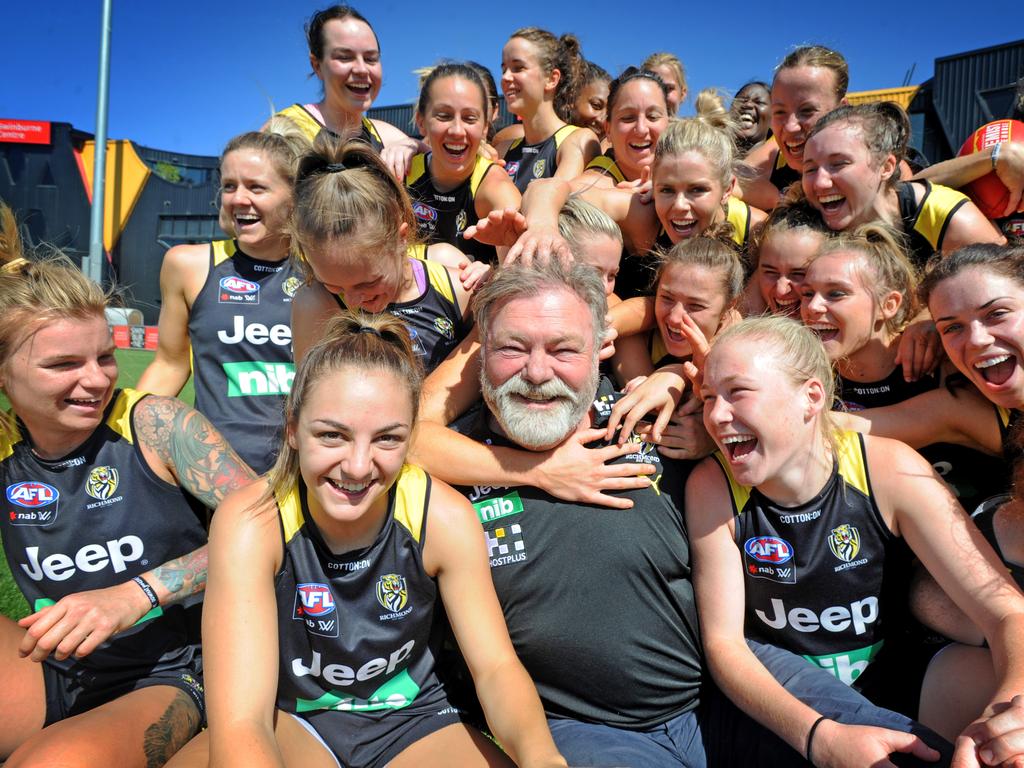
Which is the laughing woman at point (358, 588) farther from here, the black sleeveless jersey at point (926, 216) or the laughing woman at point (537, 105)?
the laughing woman at point (537, 105)

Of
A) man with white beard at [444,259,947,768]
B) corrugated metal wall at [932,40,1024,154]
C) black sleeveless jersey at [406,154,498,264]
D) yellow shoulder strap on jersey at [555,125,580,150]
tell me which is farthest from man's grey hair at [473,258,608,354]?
corrugated metal wall at [932,40,1024,154]

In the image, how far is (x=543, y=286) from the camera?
306 cm

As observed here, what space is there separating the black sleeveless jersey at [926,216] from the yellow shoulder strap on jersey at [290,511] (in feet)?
10.8

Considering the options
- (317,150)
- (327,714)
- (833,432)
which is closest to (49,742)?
(327,714)

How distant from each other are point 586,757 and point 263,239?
9.97 feet

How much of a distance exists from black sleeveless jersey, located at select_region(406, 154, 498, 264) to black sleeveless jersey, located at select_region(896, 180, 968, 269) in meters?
2.36

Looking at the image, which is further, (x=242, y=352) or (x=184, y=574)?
(x=242, y=352)

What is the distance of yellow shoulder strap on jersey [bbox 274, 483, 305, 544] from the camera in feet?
8.14

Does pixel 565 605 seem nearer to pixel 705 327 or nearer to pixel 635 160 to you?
pixel 705 327

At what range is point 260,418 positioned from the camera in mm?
3928

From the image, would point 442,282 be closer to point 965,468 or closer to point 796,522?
point 796,522

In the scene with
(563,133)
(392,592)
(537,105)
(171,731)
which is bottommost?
(171,731)

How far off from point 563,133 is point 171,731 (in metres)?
4.98

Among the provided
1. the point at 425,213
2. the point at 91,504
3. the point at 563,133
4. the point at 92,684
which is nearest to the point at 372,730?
the point at 92,684
